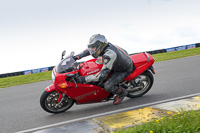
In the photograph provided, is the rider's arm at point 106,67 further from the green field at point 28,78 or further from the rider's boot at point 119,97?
the green field at point 28,78

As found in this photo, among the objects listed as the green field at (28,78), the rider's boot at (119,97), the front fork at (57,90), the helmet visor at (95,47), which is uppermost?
the helmet visor at (95,47)

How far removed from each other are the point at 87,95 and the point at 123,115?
118 centimetres

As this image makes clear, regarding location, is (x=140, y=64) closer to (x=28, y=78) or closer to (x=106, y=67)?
(x=106, y=67)

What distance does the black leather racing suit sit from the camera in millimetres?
5648

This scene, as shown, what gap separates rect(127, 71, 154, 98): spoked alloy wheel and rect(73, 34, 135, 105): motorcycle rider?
426 millimetres

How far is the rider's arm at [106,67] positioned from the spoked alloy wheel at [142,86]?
1256mm

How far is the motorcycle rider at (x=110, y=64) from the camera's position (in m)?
5.65

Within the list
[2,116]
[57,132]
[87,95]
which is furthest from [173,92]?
[2,116]

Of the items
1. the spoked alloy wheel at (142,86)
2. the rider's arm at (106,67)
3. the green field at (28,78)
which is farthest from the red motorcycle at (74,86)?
the green field at (28,78)

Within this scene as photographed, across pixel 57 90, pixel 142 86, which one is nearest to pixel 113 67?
pixel 142 86

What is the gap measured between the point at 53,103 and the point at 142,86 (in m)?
2.43

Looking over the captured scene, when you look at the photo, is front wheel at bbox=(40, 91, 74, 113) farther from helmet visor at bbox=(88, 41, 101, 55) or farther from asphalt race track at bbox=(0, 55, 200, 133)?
helmet visor at bbox=(88, 41, 101, 55)

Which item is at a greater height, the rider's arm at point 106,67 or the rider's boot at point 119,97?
the rider's arm at point 106,67

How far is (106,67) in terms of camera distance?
5.65m
